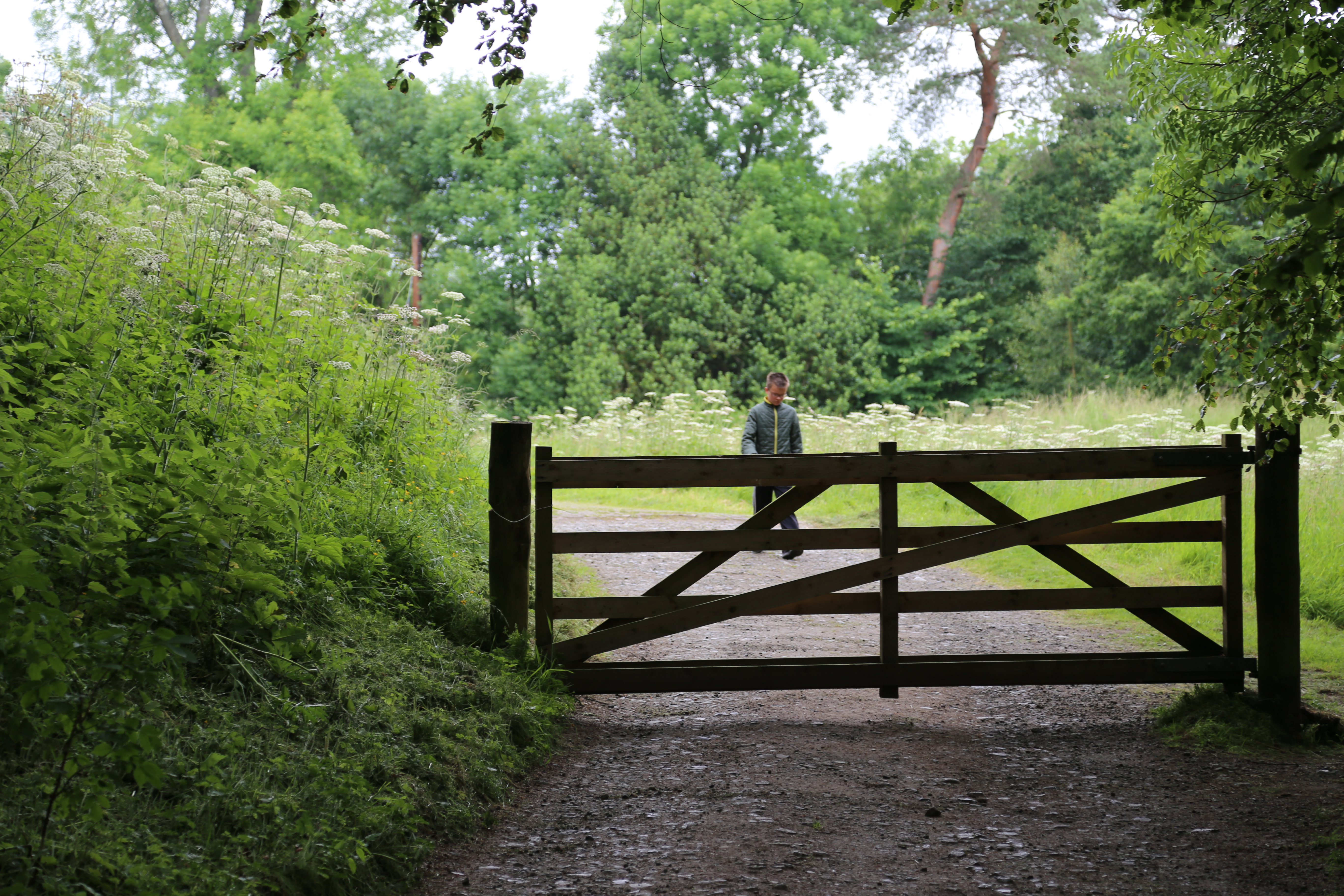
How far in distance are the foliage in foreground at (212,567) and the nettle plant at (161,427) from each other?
0.07 feet

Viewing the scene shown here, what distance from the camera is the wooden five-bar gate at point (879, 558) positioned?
5711 millimetres

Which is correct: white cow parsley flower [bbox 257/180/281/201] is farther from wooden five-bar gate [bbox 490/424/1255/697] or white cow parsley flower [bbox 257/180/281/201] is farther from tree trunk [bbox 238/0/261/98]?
tree trunk [bbox 238/0/261/98]

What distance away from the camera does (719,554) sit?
228 inches

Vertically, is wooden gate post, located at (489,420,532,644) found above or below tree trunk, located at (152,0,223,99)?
below

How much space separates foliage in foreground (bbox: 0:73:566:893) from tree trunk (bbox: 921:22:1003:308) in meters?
27.9

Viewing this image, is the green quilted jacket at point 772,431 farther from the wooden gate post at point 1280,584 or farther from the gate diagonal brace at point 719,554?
the wooden gate post at point 1280,584

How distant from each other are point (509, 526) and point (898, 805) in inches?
99.6

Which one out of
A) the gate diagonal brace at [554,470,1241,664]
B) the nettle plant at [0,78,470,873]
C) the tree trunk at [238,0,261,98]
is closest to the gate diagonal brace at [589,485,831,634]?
the gate diagonal brace at [554,470,1241,664]

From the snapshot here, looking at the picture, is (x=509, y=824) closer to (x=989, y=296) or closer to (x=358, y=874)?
(x=358, y=874)

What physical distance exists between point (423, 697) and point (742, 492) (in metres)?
11.9

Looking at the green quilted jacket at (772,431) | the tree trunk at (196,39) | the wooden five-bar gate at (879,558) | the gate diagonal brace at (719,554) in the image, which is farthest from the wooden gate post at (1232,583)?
the tree trunk at (196,39)

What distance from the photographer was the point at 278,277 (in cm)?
677

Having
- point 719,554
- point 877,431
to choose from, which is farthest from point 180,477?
point 877,431

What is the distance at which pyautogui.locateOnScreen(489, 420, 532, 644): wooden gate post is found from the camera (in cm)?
581
